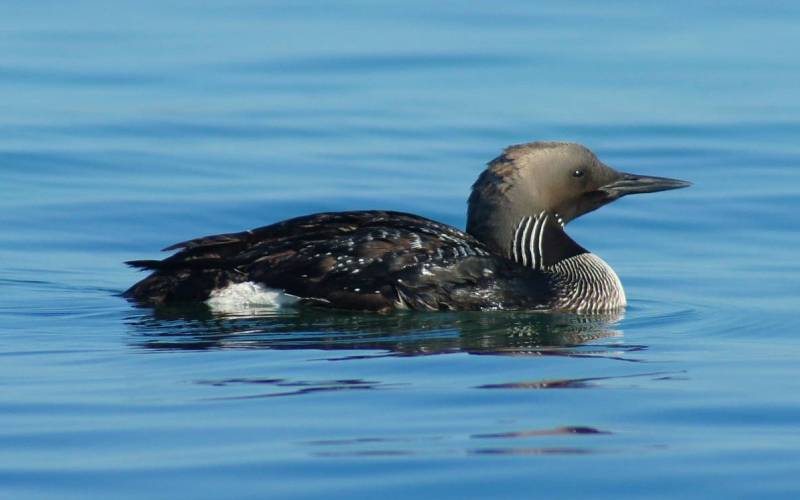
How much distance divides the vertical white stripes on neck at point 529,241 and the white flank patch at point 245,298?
129 centimetres

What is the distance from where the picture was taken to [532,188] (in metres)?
9.81

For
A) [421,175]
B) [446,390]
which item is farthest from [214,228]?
[446,390]

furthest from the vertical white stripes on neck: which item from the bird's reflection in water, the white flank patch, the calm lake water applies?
the white flank patch

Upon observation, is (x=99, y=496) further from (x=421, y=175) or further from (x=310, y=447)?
(x=421, y=175)

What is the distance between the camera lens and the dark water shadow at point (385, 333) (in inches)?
325

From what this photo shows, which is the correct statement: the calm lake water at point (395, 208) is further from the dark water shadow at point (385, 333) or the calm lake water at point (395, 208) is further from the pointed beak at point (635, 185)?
the pointed beak at point (635, 185)

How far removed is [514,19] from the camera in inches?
780

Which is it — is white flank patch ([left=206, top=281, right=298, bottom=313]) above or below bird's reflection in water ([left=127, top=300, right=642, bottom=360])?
above

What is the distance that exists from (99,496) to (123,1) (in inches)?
621

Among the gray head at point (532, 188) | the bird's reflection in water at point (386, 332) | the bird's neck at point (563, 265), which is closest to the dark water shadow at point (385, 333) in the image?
the bird's reflection in water at point (386, 332)

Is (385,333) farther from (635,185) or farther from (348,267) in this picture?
(635,185)

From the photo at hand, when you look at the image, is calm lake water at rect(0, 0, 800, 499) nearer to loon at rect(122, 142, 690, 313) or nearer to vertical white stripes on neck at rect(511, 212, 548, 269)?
loon at rect(122, 142, 690, 313)

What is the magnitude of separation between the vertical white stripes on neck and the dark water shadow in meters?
0.52

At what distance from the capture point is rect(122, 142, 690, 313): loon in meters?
9.24
